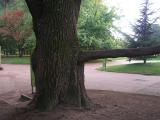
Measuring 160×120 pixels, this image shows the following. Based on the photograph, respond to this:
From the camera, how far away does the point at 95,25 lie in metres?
25.8

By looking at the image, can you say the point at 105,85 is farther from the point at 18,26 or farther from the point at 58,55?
the point at 18,26

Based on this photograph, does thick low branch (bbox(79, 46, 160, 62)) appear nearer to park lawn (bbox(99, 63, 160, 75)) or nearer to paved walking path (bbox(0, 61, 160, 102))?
paved walking path (bbox(0, 61, 160, 102))

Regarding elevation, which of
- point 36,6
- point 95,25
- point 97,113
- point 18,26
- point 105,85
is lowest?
point 105,85

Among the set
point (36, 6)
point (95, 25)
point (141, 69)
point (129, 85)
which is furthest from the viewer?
point (95, 25)

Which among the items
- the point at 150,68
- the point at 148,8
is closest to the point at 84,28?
the point at 148,8

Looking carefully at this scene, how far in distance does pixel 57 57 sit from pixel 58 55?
0.05 meters

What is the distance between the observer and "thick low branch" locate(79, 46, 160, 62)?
567cm

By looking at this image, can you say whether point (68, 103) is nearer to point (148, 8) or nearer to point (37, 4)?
point (37, 4)

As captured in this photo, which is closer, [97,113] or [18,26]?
[97,113]

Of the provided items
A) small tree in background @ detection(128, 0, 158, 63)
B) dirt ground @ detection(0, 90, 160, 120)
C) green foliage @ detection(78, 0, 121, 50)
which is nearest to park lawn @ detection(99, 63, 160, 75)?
small tree in background @ detection(128, 0, 158, 63)

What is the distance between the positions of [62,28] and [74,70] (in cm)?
90

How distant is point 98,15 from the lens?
26.1 m

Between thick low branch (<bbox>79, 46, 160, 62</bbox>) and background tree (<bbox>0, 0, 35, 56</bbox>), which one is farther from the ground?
background tree (<bbox>0, 0, 35, 56</bbox>)

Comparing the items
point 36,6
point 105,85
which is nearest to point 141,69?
point 105,85
